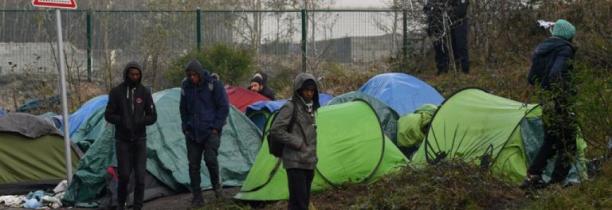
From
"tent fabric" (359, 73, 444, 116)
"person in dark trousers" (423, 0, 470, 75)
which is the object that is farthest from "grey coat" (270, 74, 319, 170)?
"person in dark trousers" (423, 0, 470, 75)

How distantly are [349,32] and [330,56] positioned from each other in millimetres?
966

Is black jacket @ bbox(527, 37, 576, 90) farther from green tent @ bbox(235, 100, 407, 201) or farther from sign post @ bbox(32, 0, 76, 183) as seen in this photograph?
sign post @ bbox(32, 0, 76, 183)

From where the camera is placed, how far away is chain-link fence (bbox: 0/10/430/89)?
20500mm

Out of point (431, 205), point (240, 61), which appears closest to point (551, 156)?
point (431, 205)

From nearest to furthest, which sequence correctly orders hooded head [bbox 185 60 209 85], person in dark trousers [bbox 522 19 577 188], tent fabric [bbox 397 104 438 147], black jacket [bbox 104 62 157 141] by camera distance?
person in dark trousers [bbox 522 19 577 188]
black jacket [bbox 104 62 157 141]
hooded head [bbox 185 60 209 85]
tent fabric [bbox 397 104 438 147]

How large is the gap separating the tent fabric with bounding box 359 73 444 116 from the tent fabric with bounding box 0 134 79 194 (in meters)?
4.50

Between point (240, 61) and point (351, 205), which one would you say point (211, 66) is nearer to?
point (240, 61)

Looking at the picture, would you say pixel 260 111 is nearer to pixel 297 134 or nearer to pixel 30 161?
pixel 30 161

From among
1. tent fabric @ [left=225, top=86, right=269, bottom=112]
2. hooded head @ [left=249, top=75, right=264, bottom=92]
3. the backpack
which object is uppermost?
the backpack

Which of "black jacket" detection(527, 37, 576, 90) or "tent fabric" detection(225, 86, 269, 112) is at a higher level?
"black jacket" detection(527, 37, 576, 90)

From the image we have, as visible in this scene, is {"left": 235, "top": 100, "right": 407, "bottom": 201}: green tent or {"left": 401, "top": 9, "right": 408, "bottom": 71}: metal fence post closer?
{"left": 235, "top": 100, "right": 407, "bottom": 201}: green tent

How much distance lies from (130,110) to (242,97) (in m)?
4.45

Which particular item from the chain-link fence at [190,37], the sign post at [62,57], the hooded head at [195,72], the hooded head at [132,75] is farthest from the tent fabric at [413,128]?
the chain-link fence at [190,37]

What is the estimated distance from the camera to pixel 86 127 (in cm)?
1414
